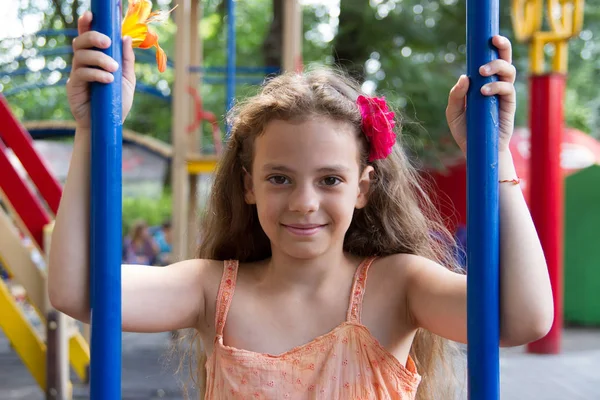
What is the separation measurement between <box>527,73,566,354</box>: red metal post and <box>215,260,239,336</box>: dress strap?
4.63 metres

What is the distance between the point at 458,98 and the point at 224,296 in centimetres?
68

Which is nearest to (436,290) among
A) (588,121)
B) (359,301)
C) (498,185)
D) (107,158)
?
(359,301)

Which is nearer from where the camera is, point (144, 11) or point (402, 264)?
point (144, 11)

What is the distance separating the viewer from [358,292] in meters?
1.61

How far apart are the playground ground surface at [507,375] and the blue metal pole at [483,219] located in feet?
8.70

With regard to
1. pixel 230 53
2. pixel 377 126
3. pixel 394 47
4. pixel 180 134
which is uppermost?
pixel 394 47

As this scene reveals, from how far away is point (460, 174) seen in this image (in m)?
9.31

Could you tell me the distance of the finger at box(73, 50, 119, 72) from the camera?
1.15m

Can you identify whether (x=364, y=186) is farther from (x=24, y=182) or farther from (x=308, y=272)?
(x=24, y=182)

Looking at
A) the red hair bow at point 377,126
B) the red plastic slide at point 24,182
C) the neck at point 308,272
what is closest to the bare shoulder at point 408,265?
the neck at point 308,272

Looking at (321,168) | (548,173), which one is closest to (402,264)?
(321,168)

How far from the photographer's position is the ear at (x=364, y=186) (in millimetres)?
1666

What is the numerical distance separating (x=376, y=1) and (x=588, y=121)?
33.9 feet

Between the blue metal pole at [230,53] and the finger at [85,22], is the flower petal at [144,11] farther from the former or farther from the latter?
the blue metal pole at [230,53]
